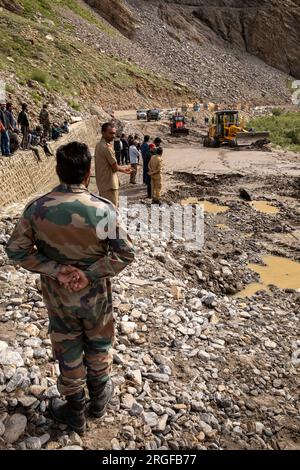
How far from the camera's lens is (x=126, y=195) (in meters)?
11.5

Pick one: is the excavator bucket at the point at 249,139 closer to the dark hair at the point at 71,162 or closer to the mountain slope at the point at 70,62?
the mountain slope at the point at 70,62

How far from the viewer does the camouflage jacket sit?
93.0 inches

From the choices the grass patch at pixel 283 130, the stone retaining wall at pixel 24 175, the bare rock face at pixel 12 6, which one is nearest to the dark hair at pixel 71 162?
the stone retaining wall at pixel 24 175

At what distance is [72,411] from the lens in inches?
108

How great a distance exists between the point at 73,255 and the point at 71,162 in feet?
1.77

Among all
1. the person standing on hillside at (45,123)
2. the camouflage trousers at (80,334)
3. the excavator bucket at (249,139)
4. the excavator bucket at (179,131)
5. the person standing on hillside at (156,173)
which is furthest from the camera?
the excavator bucket at (179,131)

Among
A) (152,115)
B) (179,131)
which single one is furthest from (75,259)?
(152,115)

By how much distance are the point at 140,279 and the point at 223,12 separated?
2675 inches

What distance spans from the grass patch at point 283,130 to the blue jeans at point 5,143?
55.1ft

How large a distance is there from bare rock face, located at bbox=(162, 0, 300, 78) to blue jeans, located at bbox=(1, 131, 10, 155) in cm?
5888

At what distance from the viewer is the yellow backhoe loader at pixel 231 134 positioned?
22.2 meters

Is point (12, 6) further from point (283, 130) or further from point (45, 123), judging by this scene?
point (45, 123)

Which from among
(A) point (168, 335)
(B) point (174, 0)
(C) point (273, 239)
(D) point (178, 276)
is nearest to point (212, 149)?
(C) point (273, 239)

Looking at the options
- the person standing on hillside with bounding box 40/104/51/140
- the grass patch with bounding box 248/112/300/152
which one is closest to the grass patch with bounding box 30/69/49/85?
the person standing on hillside with bounding box 40/104/51/140
